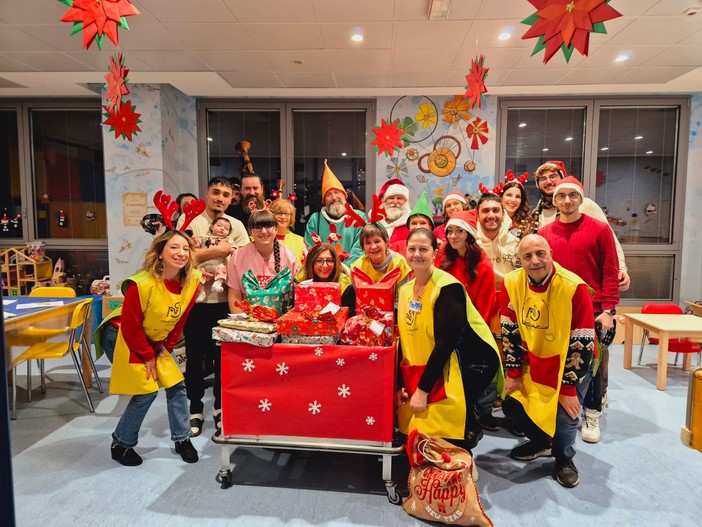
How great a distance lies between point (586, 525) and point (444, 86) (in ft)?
15.2

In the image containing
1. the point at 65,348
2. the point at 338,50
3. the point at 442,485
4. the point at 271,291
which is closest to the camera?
the point at 442,485

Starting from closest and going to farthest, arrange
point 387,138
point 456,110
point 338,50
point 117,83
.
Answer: point 117,83, point 338,50, point 387,138, point 456,110

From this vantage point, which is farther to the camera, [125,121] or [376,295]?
[125,121]

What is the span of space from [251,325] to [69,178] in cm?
554

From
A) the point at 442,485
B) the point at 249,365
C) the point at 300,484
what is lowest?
the point at 300,484

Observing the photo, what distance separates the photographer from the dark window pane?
6.25 meters

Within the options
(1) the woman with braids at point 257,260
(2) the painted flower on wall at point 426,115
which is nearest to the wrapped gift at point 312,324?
(1) the woman with braids at point 257,260

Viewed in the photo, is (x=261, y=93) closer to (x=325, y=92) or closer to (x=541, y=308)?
(x=325, y=92)

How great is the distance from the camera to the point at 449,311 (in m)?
2.12

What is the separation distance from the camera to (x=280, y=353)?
7.30 ft

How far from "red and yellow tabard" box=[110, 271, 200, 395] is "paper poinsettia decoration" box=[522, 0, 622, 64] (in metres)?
2.24

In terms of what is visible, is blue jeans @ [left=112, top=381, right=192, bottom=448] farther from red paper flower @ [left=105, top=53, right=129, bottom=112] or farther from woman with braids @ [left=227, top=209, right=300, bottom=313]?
red paper flower @ [left=105, top=53, right=129, bottom=112]

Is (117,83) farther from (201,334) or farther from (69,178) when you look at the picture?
(69,178)

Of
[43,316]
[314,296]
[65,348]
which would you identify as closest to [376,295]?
[314,296]
